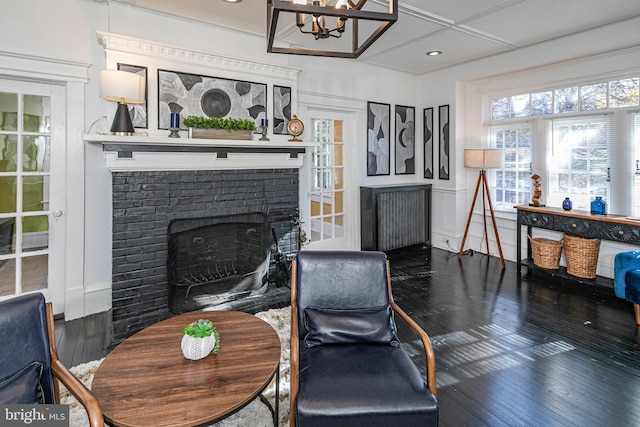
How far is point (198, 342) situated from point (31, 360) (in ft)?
2.18

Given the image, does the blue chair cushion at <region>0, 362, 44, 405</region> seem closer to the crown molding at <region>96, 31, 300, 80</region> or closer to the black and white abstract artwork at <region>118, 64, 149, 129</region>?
the black and white abstract artwork at <region>118, 64, 149, 129</region>

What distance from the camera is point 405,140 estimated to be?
19.1 feet

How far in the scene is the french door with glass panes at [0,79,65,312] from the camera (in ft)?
9.99

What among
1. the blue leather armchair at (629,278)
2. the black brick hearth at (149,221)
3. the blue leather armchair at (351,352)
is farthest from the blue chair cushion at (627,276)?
the black brick hearth at (149,221)

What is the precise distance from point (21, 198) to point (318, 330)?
288 centimetres

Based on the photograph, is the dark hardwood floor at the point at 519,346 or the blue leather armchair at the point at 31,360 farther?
the dark hardwood floor at the point at 519,346

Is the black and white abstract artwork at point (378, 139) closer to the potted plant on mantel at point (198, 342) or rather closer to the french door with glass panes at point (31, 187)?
the french door with glass panes at point (31, 187)

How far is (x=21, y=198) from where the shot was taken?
3102 millimetres

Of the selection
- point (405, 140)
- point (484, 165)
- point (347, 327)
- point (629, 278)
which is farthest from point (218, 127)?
point (629, 278)

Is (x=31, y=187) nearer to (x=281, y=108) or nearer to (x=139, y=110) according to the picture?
(x=139, y=110)

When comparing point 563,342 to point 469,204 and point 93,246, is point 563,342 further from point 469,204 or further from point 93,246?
point 93,246

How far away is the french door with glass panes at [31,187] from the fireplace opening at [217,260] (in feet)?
3.35

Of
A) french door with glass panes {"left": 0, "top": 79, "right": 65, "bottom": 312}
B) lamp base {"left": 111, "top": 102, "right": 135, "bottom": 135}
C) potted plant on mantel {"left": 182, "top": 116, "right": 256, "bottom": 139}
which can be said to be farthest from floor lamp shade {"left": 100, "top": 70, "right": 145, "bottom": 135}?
french door with glass panes {"left": 0, "top": 79, "right": 65, "bottom": 312}

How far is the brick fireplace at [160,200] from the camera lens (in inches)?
121
